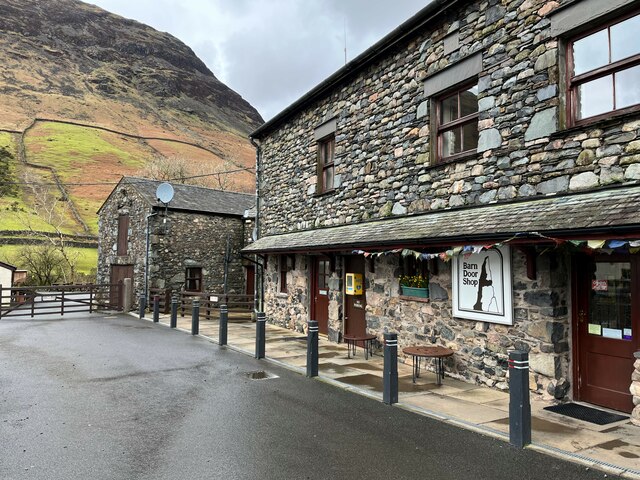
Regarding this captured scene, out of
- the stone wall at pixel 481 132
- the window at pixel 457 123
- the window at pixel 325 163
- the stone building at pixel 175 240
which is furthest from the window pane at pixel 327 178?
the stone building at pixel 175 240

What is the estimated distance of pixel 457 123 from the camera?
25.6ft

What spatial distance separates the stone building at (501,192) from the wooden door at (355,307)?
0.16 ft

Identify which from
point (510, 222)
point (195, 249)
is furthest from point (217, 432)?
point (195, 249)

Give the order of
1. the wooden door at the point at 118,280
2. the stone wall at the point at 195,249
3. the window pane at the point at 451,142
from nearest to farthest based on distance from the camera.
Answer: the window pane at the point at 451,142 → the stone wall at the point at 195,249 → the wooden door at the point at 118,280

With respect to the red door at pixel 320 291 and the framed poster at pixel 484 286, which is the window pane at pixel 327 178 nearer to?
the red door at pixel 320 291

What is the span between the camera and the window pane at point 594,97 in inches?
223

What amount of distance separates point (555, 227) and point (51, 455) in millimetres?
5980

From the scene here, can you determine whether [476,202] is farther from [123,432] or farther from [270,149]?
[270,149]

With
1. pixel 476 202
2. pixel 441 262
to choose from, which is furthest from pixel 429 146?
pixel 441 262

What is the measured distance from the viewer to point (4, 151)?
54.9 meters

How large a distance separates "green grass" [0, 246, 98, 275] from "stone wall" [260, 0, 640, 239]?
91.3ft

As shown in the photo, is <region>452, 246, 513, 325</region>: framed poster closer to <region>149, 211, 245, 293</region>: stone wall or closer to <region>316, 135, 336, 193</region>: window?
<region>316, 135, 336, 193</region>: window

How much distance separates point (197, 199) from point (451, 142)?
16.1 metres

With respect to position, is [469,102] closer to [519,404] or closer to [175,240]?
[519,404]
